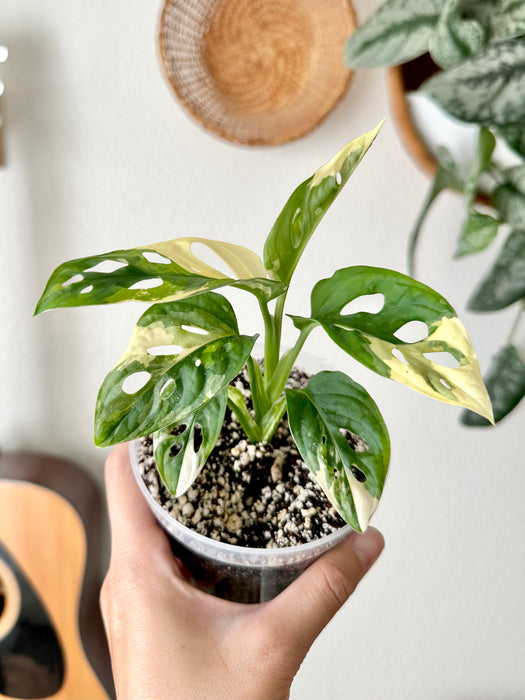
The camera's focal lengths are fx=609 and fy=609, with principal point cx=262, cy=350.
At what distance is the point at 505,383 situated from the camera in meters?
0.84

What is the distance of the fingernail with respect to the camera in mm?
632

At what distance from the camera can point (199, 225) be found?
1.09 meters

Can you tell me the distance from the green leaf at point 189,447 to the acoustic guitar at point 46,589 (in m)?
0.66

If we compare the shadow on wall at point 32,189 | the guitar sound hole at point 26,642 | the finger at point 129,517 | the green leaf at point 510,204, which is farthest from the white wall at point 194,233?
the finger at point 129,517

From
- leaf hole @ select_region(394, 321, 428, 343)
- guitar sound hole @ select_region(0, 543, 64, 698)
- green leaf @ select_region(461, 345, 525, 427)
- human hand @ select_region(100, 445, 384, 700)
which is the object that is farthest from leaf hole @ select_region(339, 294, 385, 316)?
guitar sound hole @ select_region(0, 543, 64, 698)

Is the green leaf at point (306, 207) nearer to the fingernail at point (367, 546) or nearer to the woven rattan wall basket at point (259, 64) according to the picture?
the fingernail at point (367, 546)

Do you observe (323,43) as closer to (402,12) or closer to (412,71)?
(412,71)

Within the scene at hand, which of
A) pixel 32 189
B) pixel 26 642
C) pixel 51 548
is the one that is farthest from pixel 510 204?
pixel 26 642

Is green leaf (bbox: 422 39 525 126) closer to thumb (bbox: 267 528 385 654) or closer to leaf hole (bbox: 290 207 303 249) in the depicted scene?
leaf hole (bbox: 290 207 303 249)

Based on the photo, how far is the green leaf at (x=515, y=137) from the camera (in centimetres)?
68

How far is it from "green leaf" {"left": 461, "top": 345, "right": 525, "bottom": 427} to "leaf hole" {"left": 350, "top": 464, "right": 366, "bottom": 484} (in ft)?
Result: 1.35

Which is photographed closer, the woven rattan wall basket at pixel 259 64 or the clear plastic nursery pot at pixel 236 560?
the clear plastic nursery pot at pixel 236 560

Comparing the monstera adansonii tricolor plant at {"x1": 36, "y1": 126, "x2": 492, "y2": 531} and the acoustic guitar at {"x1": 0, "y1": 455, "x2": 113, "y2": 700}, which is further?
the acoustic guitar at {"x1": 0, "y1": 455, "x2": 113, "y2": 700}

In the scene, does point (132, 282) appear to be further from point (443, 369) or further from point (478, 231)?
point (478, 231)
